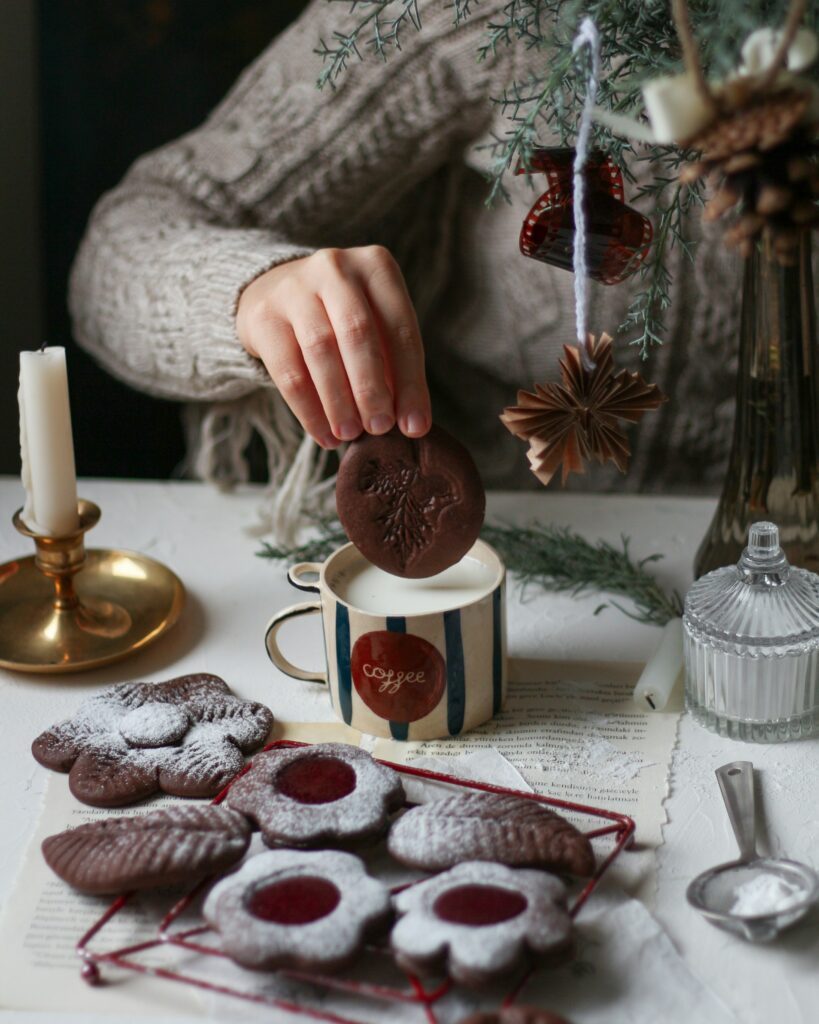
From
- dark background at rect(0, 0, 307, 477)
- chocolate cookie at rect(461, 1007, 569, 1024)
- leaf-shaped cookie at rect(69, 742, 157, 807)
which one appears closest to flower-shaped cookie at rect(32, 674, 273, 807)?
leaf-shaped cookie at rect(69, 742, 157, 807)

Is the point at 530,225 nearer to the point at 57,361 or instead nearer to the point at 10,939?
the point at 57,361

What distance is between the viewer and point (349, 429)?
73 cm

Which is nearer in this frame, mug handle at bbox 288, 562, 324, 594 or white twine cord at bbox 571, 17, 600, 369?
white twine cord at bbox 571, 17, 600, 369

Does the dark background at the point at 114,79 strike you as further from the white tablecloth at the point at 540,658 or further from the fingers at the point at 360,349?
the fingers at the point at 360,349

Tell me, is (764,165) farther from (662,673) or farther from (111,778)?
(111,778)

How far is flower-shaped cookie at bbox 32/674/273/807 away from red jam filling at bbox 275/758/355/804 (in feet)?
0.17

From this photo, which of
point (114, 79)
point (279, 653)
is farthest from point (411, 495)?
point (114, 79)

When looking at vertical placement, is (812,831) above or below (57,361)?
below

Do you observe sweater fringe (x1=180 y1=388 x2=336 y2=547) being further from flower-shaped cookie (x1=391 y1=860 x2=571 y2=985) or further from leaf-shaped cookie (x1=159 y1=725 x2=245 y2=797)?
flower-shaped cookie (x1=391 y1=860 x2=571 y2=985)

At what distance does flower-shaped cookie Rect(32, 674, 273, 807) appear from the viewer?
667 mm

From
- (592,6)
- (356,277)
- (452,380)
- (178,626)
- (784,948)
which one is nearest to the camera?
(784,948)

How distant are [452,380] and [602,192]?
0.70 meters

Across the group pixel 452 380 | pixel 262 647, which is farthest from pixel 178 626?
pixel 452 380

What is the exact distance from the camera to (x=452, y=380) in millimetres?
1351
